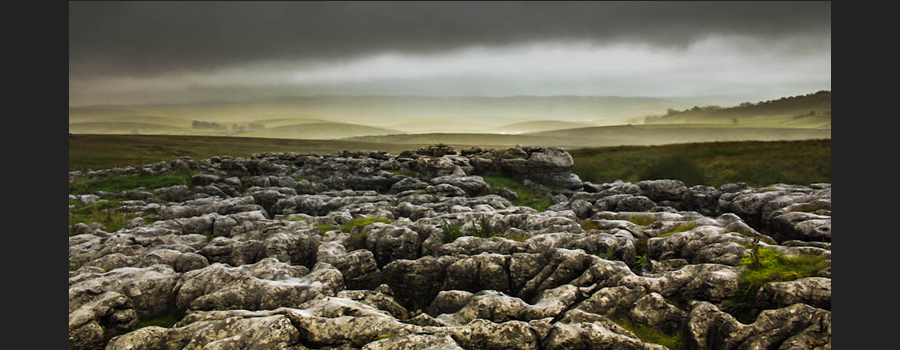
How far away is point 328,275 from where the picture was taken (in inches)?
789

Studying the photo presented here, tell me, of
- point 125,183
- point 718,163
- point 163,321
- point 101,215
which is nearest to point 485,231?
point 163,321

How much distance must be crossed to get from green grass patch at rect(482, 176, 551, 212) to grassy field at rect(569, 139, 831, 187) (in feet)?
64.1

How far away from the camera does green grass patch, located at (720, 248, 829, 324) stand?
16.0m

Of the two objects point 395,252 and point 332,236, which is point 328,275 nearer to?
point 395,252

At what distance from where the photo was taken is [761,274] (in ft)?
55.1

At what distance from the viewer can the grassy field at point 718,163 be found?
68.8 m

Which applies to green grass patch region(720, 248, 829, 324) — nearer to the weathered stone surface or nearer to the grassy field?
the weathered stone surface

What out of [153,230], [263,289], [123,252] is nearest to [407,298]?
[263,289]

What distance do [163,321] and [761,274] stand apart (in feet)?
78.1

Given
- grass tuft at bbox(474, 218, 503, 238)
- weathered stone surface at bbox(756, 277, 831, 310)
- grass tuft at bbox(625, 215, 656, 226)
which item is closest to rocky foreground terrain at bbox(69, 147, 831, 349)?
weathered stone surface at bbox(756, 277, 831, 310)

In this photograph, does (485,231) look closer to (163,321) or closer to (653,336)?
(653,336)

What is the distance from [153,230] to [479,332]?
88.2ft

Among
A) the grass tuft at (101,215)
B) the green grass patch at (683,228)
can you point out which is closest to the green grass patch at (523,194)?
the green grass patch at (683,228)

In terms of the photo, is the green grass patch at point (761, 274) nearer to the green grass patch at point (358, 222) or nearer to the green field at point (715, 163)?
the green grass patch at point (358, 222)
